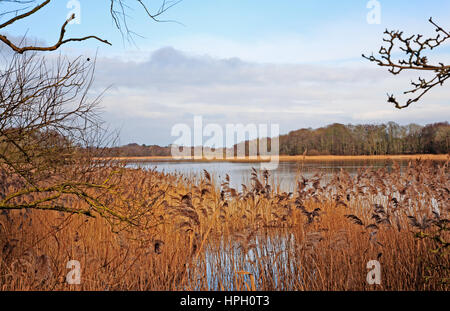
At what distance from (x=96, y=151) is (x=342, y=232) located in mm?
3865

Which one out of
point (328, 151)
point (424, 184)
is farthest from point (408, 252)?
point (328, 151)

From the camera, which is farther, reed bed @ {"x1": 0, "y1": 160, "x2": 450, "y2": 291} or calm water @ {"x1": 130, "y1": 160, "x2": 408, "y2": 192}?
calm water @ {"x1": 130, "y1": 160, "x2": 408, "y2": 192}

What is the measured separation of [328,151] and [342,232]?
1591 inches

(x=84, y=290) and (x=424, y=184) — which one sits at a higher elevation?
(x=424, y=184)

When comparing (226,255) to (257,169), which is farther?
(257,169)

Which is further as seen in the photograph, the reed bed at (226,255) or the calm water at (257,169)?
the calm water at (257,169)

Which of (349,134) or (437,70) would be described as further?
(349,134)

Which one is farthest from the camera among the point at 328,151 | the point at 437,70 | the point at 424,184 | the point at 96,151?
the point at 328,151

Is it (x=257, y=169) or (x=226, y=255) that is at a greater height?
(x=257, y=169)

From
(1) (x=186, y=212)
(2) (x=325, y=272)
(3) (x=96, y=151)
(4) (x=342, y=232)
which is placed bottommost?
(2) (x=325, y=272)

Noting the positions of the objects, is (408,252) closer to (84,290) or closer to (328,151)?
(84,290)

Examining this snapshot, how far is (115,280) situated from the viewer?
444 centimetres
